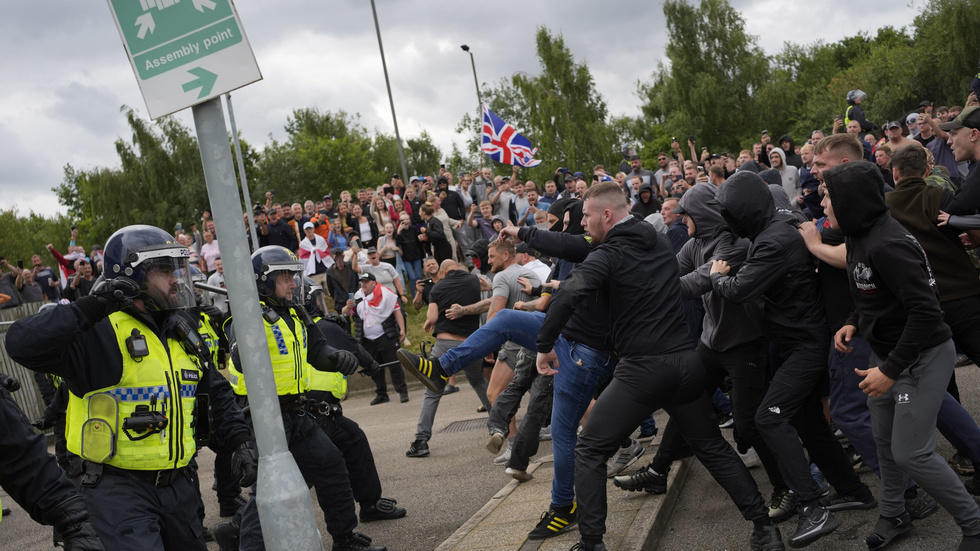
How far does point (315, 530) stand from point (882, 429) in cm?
296

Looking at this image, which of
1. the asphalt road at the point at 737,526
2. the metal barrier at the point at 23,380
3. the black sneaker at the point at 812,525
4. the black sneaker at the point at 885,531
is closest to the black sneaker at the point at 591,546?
the asphalt road at the point at 737,526

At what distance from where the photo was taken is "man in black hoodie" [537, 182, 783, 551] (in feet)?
15.7

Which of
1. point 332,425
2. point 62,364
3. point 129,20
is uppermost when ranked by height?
point 129,20

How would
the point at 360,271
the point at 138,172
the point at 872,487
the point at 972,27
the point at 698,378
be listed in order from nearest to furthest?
the point at 698,378 → the point at 872,487 → the point at 360,271 → the point at 972,27 → the point at 138,172

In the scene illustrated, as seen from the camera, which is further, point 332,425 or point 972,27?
point 972,27

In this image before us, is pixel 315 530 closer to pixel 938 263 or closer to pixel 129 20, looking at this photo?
pixel 129 20

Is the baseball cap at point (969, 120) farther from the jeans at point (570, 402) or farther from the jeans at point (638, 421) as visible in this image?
the jeans at point (570, 402)

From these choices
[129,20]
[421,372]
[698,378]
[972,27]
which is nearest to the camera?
[129,20]

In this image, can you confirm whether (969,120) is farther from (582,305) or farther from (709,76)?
(709,76)

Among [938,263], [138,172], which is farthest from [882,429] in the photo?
[138,172]

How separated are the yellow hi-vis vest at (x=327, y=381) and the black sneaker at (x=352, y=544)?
43.0 inches

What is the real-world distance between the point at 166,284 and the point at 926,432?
3.86m

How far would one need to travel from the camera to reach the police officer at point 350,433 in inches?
251

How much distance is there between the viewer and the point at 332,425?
6.45 m
